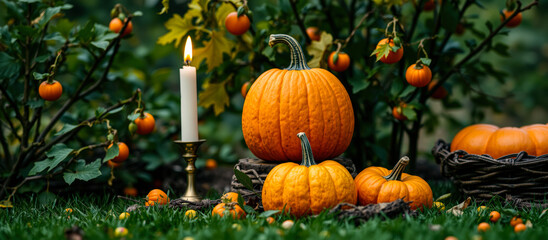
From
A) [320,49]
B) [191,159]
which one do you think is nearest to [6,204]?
[191,159]

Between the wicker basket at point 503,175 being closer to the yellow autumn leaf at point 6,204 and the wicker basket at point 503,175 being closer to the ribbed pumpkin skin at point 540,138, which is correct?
the ribbed pumpkin skin at point 540,138

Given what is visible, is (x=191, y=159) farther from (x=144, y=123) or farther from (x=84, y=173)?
(x=84, y=173)

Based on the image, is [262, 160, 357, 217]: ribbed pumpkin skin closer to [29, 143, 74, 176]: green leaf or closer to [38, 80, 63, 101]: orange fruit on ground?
[29, 143, 74, 176]: green leaf

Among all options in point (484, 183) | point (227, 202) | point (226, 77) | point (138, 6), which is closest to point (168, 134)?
point (226, 77)

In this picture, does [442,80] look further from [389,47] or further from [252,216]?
[252,216]

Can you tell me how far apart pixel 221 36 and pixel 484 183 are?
1.45 metres

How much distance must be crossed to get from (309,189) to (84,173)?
106 cm

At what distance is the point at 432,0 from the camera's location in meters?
2.55

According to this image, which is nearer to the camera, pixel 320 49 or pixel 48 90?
pixel 48 90

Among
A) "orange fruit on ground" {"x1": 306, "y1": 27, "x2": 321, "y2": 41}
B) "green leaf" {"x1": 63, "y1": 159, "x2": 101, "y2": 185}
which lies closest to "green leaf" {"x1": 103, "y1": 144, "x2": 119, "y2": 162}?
"green leaf" {"x1": 63, "y1": 159, "x2": 101, "y2": 185}

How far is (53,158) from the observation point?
2.12 metres

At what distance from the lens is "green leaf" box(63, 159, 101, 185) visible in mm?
2012

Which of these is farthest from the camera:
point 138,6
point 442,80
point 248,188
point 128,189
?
point 138,6

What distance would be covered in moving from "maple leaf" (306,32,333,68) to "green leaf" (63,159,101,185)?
1135 mm
